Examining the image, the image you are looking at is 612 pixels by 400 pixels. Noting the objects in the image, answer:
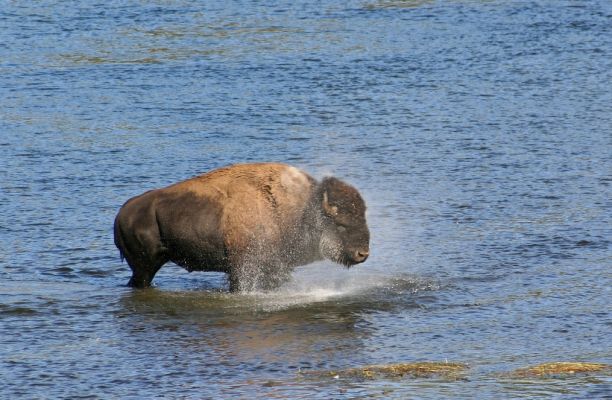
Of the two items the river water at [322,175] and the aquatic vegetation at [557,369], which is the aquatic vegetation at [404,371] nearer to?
the river water at [322,175]

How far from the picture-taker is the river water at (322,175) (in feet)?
28.5

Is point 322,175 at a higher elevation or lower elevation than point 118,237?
lower

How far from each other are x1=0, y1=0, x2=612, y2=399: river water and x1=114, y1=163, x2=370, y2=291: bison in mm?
252

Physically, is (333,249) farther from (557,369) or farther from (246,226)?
(557,369)

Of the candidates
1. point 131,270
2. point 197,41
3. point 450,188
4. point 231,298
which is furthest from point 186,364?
point 197,41

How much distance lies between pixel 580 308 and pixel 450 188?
3924mm

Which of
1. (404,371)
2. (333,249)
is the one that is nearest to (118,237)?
(333,249)

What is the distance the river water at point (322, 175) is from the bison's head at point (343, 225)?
0.32 m

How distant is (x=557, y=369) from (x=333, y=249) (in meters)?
2.84

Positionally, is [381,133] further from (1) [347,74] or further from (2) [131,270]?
(2) [131,270]

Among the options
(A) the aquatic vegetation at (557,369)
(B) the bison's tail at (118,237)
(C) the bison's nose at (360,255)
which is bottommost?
(A) the aquatic vegetation at (557,369)

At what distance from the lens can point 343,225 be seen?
419 inches

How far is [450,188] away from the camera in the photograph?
1359 cm

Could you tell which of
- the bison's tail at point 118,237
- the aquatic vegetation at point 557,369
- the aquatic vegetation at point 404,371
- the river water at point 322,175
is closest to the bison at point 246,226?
the bison's tail at point 118,237
